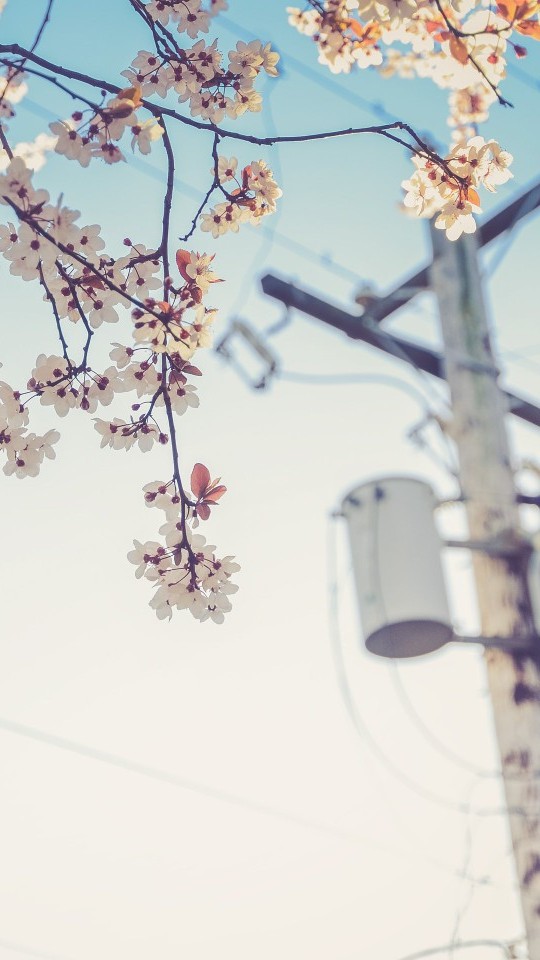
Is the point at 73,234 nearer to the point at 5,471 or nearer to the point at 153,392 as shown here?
the point at 153,392

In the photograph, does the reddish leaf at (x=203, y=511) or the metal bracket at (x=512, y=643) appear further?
the metal bracket at (x=512, y=643)

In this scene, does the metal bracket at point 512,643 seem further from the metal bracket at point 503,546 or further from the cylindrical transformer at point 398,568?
the metal bracket at point 503,546

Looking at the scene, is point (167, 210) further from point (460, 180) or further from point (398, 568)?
point (398, 568)

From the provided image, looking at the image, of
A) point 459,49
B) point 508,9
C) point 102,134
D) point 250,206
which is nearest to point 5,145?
point 102,134

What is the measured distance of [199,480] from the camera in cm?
183

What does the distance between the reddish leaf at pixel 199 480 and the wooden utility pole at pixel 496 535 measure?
1.34 meters

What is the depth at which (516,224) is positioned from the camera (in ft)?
12.4

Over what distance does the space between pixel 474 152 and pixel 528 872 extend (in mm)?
1929

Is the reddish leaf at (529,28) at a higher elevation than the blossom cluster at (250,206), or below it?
higher

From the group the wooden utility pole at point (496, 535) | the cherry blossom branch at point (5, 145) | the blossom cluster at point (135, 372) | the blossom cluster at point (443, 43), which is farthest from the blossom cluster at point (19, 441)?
the wooden utility pole at point (496, 535)

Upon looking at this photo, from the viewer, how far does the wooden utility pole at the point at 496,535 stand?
2490mm

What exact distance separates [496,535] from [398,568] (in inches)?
21.3

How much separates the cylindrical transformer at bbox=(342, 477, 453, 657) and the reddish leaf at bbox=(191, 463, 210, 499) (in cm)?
93

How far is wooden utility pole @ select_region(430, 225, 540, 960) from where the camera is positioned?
2.49 metres
